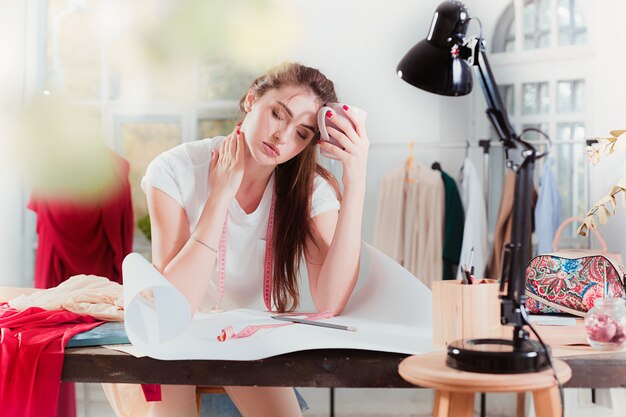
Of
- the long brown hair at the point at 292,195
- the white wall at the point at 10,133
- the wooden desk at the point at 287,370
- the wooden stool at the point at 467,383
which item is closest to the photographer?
the wooden stool at the point at 467,383

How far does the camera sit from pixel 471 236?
12.6 ft

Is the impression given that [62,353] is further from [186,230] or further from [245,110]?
[245,110]

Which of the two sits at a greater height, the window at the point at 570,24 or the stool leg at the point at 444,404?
the window at the point at 570,24

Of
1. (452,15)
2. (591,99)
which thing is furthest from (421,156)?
(452,15)

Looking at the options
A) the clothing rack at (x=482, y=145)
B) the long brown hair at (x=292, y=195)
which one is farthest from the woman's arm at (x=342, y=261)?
the clothing rack at (x=482, y=145)

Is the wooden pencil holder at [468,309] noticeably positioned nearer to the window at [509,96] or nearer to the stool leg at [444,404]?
the stool leg at [444,404]

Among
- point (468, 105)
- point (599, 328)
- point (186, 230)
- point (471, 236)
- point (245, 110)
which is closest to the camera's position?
point (599, 328)

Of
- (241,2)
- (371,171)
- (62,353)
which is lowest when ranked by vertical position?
(62,353)

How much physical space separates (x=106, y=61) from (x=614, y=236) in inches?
113

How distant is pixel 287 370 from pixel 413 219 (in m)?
2.58

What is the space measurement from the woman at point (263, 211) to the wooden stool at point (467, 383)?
71 centimetres

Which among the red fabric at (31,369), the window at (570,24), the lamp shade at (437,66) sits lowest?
the red fabric at (31,369)

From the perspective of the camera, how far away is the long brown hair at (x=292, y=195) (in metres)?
2.09

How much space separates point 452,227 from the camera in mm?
3908
